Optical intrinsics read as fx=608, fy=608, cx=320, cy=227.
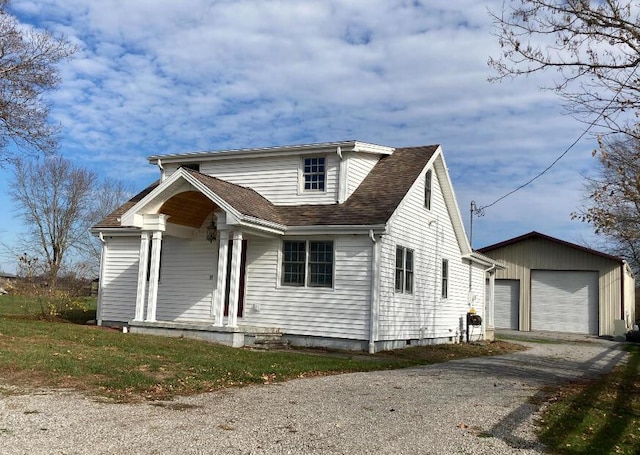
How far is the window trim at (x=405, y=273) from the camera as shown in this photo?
17103 millimetres

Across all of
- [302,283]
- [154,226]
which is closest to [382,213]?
[302,283]

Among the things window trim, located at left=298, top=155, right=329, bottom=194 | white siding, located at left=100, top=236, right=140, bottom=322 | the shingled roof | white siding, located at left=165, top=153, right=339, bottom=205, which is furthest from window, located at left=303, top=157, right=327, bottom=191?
white siding, located at left=100, top=236, right=140, bottom=322

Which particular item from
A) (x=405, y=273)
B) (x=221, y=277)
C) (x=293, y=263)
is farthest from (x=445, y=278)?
(x=221, y=277)

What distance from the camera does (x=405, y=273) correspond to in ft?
57.6

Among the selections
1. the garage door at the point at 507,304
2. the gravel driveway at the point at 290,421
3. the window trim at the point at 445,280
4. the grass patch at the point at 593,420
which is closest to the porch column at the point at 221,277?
the gravel driveway at the point at 290,421

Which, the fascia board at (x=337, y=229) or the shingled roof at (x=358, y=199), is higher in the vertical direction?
the shingled roof at (x=358, y=199)

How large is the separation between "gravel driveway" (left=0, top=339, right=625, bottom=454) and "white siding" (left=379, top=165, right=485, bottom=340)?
20.1ft

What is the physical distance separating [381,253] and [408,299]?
261cm

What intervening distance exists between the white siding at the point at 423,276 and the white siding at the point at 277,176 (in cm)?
231

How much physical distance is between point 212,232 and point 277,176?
8.44 feet

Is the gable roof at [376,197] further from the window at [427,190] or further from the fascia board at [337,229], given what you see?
the window at [427,190]

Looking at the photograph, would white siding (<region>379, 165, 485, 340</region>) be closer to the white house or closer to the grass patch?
the white house

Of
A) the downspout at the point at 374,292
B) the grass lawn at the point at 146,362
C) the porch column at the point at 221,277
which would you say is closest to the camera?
the grass lawn at the point at 146,362

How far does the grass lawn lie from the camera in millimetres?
8867
